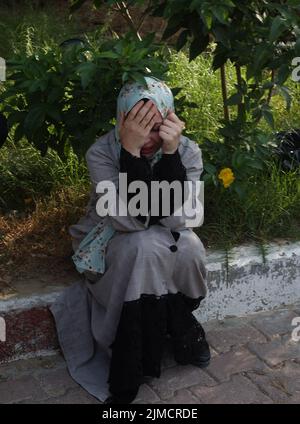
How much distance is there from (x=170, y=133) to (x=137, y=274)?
23.2 inches

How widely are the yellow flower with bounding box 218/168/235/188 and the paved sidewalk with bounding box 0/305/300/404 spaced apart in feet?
2.31

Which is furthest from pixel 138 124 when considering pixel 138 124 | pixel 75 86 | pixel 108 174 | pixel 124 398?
pixel 124 398

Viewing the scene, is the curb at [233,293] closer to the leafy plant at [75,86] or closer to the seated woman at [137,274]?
the seated woman at [137,274]

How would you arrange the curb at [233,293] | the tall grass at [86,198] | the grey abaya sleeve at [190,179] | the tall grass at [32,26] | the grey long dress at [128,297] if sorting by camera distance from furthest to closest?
1. the tall grass at [32,26]
2. the tall grass at [86,198]
3. the curb at [233,293]
4. the grey abaya sleeve at [190,179]
5. the grey long dress at [128,297]

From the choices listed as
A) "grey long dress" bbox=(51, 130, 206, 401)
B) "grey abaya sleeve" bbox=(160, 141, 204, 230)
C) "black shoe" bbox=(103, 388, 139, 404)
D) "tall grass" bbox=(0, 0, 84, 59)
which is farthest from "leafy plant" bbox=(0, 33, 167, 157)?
"tall grass" bbox=(0, 0, 84, 59)

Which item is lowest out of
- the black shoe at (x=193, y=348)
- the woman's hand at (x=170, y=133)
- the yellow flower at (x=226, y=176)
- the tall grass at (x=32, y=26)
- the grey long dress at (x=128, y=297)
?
the black shoe at (x=193, y=348)

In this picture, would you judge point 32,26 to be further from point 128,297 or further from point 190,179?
point 128,297

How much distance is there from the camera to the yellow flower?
4023 mm

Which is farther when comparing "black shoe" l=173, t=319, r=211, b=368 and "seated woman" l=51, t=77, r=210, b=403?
"black shoe" l=173, t=319, r=211, b=368

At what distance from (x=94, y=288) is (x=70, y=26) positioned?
3.37 m

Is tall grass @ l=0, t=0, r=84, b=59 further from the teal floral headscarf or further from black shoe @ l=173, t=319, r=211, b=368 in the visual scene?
black shoe @ l=173, t=319, r=211, b=368

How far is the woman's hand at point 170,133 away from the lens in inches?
135

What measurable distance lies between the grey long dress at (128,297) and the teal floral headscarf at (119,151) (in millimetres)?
41

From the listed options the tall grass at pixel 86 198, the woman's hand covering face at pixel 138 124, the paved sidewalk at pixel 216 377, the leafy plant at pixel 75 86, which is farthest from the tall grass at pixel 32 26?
the paved sidewalk at pixel 216 377
